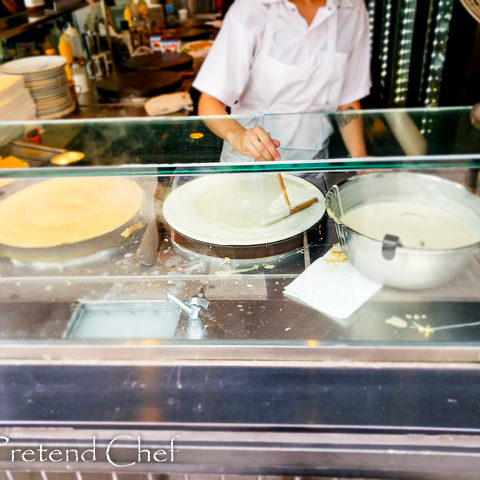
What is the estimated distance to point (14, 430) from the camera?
1.03m

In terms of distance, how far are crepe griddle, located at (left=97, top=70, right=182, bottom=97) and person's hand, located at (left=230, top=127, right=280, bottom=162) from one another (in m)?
2.41

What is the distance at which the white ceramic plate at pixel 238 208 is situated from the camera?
1.24 m

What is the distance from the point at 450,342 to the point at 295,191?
62cm

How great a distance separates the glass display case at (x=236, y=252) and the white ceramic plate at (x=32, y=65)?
1.77 meters

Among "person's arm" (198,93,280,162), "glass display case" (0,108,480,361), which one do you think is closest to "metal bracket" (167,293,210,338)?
"glass display case" (0,108,480,361)

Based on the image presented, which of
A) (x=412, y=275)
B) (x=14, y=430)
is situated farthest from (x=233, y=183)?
(x=14, y=430)

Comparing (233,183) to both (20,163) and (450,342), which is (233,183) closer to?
(20,163)

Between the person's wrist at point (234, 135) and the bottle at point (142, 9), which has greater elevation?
the person's wrist at point (234, 135)

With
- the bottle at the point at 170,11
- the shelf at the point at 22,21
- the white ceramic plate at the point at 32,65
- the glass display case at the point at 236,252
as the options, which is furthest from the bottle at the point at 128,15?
the glass display case at the point at 236,252

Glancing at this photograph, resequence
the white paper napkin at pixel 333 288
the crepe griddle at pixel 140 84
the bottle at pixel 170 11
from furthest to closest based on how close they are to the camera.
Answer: the bottle at pixel 170 11
the crepe griddle at pixel 140 84
the white paper napkin at pixel 333 288

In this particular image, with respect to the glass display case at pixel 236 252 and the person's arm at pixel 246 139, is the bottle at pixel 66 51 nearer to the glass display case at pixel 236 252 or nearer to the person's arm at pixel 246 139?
the glass display case at pixel 236 252

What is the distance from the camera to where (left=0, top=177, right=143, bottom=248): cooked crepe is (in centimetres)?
126

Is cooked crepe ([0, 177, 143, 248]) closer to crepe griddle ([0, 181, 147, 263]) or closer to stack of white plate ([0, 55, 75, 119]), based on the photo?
crepe griddle ([0, 181, 147, 263])

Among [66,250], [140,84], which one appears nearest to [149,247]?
[66,250]
